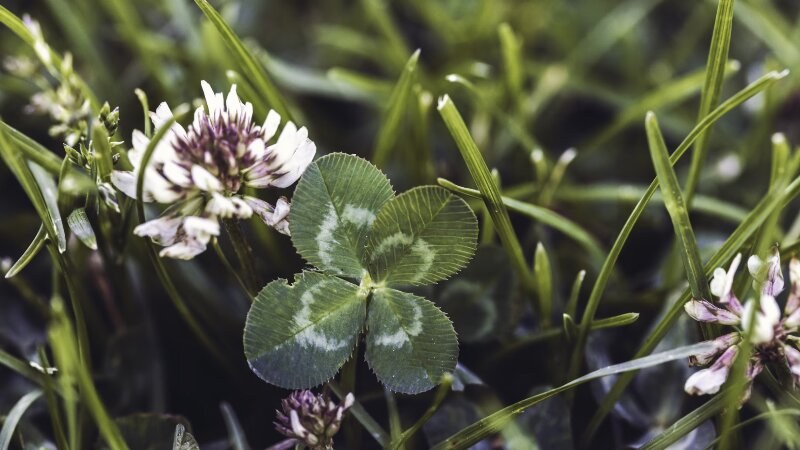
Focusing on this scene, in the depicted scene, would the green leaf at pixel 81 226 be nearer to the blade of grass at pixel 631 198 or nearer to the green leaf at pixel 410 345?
the green leaf at pixel 410 345

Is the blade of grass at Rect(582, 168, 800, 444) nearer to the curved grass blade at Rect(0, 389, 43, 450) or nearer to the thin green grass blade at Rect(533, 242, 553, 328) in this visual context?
the thin green grass blade at Rect(533, 242, 553, 328)

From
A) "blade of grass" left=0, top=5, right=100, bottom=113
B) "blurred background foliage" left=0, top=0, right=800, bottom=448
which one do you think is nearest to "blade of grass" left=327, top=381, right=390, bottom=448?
"blurred background foliage" left=0, top=0, right=800, bottom=448

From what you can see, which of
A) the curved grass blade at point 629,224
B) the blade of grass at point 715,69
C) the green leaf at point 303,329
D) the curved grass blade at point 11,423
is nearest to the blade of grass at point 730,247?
the curved grass blade at point 629,224

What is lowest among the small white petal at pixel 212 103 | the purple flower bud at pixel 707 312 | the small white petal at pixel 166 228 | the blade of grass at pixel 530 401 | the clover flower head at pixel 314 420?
the blade of grass at pixel 530 401

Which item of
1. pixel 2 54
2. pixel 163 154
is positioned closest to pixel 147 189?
pixel 163 154

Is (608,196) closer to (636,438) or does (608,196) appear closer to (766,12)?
(636,438)
